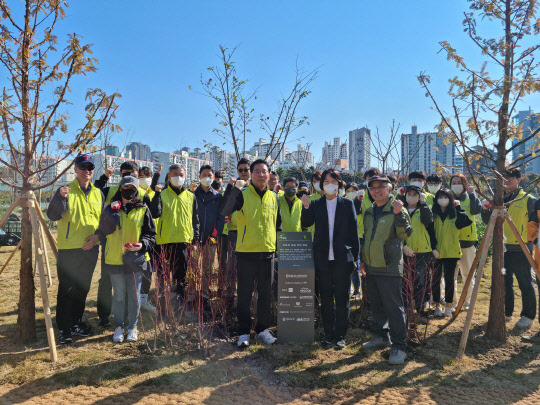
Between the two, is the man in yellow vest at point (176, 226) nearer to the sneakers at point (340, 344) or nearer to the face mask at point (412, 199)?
the sneakers at point (340, 344)

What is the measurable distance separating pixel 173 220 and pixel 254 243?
57.4 inches

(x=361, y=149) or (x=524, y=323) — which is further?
(x=361, y=149)

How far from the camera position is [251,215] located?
4.65 metres

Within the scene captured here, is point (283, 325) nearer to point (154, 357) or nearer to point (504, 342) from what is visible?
point (154, 357)

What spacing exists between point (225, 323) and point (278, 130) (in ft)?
16.3

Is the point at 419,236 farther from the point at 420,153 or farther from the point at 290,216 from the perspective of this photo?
the point at 420,153

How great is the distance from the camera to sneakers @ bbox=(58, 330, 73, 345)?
15.0 feet

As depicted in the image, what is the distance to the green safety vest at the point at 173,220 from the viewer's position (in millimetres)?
5426

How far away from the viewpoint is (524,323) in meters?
5.50

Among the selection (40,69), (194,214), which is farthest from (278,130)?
(40,69)

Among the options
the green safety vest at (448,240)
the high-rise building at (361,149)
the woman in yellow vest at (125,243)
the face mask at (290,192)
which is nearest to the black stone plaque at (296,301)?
the face mask at (290,192)

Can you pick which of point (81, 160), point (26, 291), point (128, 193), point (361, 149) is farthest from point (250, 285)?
point (361, 149)

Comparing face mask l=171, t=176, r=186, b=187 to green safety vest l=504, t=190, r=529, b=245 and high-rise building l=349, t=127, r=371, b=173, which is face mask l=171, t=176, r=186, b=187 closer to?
green safety vest l=504, t=190, r=529, b=245

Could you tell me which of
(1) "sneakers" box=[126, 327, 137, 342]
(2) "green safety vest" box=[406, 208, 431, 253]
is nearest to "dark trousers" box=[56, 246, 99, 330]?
(1) "sneakers" box=[126, 327, 137, 342]
